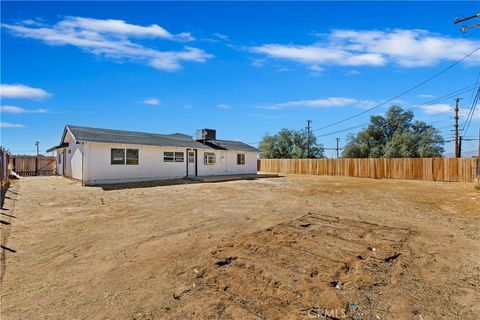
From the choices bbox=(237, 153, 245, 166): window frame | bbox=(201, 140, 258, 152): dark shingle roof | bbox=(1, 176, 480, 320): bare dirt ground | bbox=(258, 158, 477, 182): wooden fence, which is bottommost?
bbox=(1, 176, 480, 320): bare dirt ground

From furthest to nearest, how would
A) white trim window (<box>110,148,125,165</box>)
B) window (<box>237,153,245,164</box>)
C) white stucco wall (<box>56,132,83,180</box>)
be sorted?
window (<box>237,153,245,164</box>) → white stucco wall (<box>56,132,83,180</box>) → white trim window (<box>110,148,125,165</box>)

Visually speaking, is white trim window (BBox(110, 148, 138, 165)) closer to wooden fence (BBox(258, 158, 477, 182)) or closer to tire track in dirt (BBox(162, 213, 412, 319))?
tire track in dirt (BBox(162, 213, 412, 319))

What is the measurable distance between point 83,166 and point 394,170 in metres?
21.5

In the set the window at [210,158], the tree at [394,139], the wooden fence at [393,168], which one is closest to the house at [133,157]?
the window at [210,158]

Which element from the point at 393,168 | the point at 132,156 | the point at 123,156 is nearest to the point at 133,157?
the point at 132,156

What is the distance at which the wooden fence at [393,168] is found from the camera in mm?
18250

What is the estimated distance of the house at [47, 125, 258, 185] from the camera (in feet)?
50.0

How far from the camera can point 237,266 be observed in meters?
3.87

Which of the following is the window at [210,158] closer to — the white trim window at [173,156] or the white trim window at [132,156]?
the white trim window at [173,156]

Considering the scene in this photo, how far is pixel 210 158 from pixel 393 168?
14.3 m

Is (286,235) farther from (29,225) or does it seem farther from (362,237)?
(29,225)

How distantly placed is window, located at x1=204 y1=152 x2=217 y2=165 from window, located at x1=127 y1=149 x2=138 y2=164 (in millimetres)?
5848

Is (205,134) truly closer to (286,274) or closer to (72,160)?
(72,160)

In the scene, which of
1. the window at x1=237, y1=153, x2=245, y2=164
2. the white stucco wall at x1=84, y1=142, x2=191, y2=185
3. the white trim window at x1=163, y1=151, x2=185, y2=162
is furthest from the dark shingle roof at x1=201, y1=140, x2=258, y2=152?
the white stucco wall at x1=84, y1=142, x2=191, y2=185
